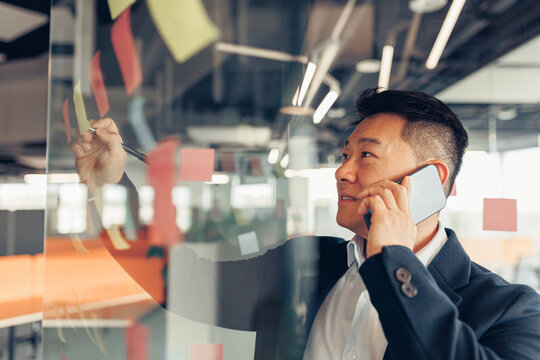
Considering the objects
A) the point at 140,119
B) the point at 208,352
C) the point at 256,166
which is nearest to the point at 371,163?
the point at 208,352

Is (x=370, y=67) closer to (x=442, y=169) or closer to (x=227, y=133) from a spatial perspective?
→ (x=442, y=169)

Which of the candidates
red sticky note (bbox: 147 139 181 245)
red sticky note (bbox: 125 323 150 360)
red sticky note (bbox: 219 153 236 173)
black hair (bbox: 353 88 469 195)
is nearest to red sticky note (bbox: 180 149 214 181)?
black hair (bbox: 353 88 469 195)

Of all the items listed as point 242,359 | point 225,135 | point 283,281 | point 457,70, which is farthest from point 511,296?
point 225,135

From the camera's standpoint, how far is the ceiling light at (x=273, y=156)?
1627mm

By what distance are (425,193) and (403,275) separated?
223 mm

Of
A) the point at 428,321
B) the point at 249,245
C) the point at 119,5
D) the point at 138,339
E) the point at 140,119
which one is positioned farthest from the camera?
the point at 140,119

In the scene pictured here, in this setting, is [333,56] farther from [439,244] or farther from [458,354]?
[458,354]

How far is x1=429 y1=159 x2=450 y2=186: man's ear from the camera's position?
0.78m

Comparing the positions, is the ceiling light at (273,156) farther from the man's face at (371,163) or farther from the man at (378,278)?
the man's face at (371,163)

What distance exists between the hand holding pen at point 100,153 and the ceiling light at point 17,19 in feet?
6.29

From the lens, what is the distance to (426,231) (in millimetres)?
797

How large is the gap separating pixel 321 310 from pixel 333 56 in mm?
1968

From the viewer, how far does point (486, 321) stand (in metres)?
0.61

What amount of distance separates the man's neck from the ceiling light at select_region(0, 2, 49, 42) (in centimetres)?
242
